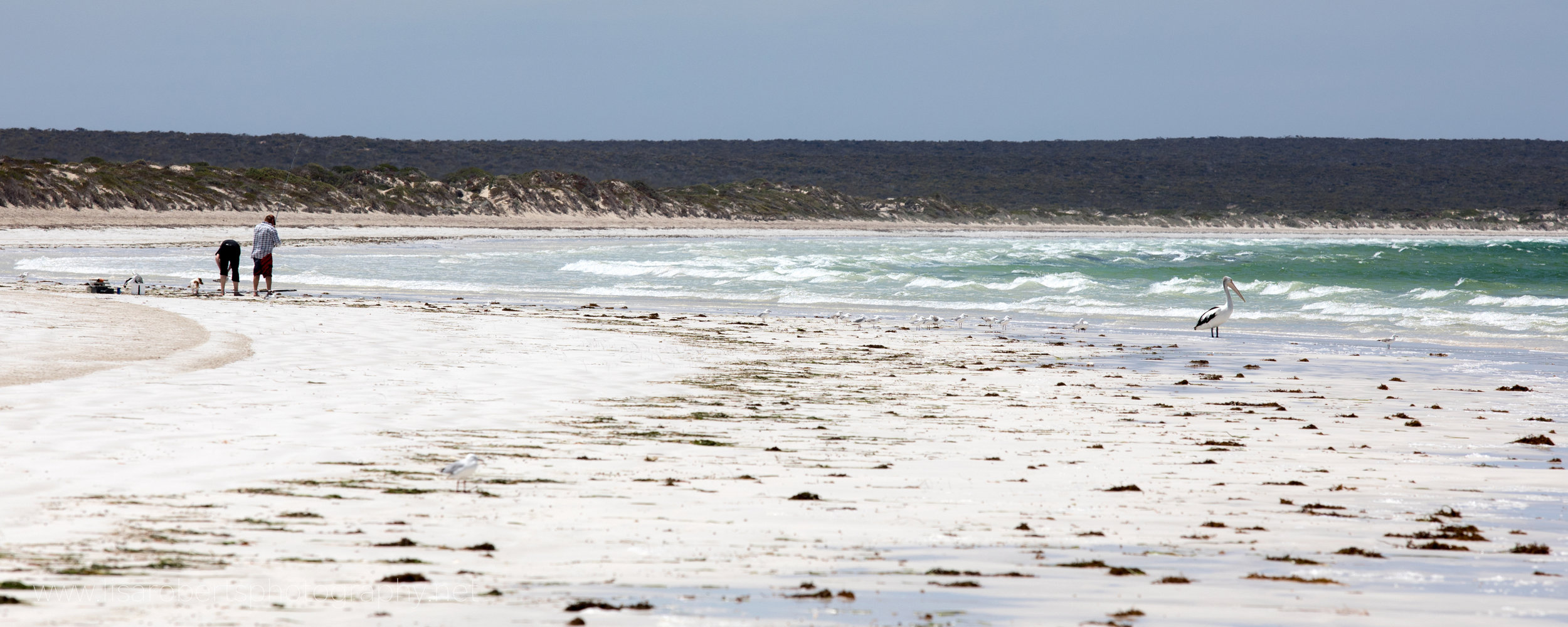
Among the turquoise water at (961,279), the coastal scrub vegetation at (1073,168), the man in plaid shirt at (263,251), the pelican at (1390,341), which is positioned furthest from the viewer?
the coastal scrub vegetation at (1073,168)

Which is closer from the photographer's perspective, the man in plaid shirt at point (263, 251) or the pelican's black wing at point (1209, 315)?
the pelican's black wing at point (1209, 315)

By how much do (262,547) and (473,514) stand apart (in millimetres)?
907

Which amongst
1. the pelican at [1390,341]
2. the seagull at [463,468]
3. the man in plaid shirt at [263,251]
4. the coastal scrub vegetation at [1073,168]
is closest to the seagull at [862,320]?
the pelican at [1390,341]

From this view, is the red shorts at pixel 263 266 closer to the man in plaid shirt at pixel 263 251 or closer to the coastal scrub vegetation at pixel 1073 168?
the man in plaid shirt at pixel 263 251

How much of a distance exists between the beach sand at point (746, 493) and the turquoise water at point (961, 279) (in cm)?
919

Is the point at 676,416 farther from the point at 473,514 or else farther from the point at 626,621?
the point at 626,621

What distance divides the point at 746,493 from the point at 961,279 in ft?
79.3

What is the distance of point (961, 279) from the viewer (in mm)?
29469

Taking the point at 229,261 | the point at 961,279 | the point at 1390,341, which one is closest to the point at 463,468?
the point at 1390,341

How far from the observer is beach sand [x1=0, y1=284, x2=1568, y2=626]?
405cm

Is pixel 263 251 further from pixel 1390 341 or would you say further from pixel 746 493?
pixel 746 493

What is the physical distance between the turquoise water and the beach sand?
9.19 m

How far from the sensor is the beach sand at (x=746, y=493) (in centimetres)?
405

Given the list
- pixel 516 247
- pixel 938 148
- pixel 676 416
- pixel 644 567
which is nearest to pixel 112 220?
pixel 516 247
